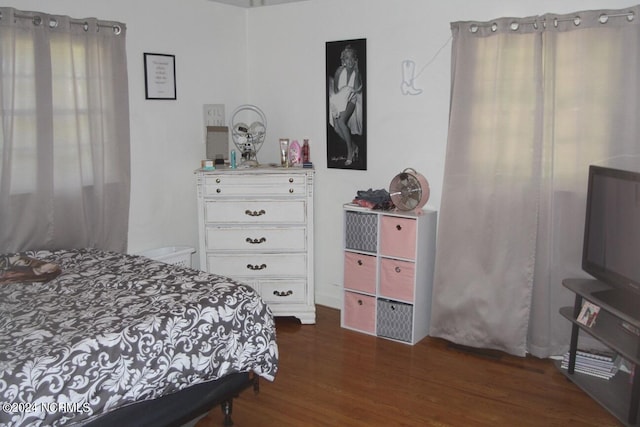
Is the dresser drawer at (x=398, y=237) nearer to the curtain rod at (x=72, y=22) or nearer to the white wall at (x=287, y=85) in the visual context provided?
the white wall at (x=287, y=85)

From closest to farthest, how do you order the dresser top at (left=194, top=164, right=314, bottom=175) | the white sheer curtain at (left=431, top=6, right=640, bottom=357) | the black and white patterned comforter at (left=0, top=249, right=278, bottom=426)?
the black and white patterned comforter at (left=0, top=249, right=278, bottom=426) < the white sheer curtain at (left=431, top=6, right=640, bottom=357) < the dresser top at (left=194, top=164, right=314, bottom=175)

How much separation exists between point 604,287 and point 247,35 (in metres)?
3.34

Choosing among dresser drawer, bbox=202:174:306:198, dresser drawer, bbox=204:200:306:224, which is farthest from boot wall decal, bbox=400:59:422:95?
dresser drawer, bbox=204:200:306:224

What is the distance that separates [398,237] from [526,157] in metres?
0.97

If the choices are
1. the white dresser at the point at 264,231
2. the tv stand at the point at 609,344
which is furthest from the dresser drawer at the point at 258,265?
the tv stand at the point at 609,344

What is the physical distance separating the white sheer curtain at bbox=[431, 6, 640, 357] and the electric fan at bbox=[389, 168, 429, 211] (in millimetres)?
158

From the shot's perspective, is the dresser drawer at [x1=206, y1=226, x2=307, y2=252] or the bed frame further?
the dresser drawer at [x1=206, y1=226, x2=307, y2=252]

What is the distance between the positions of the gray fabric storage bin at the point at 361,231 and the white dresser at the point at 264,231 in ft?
0.93

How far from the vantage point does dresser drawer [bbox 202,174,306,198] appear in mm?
4113

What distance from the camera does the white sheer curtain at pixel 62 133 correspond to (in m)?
3.22

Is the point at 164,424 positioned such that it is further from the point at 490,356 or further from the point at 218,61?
the point at 218,61

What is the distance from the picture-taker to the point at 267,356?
275 cm

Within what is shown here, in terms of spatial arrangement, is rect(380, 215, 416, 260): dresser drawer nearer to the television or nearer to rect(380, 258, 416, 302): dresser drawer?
rect(380, 258, 416, 302): dresser drawer

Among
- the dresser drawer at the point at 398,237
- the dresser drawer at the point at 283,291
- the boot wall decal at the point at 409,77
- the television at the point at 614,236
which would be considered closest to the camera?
the television at the point at 614,236
